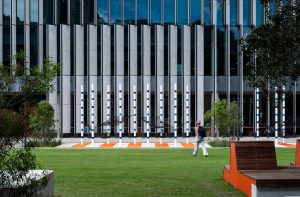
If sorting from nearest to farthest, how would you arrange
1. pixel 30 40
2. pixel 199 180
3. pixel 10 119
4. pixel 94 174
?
pixel 10 119, pixel 199 180, pixel 94 174, pixel 30 40

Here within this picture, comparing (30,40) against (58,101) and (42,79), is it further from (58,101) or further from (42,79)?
(42,79)

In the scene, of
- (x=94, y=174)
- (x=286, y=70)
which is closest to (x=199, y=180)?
(x=94, y=174)

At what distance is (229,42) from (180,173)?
33630mm

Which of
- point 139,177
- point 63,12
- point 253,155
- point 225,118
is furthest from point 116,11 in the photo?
point 253,155

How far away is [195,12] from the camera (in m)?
50.9

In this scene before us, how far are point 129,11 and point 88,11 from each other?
353cm

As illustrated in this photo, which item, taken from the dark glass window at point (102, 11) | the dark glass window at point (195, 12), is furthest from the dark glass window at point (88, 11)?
the dark glass window at point (195, 12)

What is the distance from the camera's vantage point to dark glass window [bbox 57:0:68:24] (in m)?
50.5

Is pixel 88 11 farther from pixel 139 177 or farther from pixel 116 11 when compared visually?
pixel 139 177

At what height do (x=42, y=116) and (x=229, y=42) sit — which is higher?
(x=229, y=42)

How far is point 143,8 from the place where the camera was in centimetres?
5084

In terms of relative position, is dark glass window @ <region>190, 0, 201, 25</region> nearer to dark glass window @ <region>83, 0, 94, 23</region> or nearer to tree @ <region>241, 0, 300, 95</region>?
dark glass window @ <region>83, 0, 94, 23</region>

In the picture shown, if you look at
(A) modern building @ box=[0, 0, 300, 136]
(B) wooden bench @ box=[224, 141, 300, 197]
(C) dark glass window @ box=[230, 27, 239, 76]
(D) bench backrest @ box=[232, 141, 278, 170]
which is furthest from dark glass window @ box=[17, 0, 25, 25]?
(D) bench backrest @ box=[232, 141, 278, 170]

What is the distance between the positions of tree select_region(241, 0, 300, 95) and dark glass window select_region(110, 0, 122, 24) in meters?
38.0
